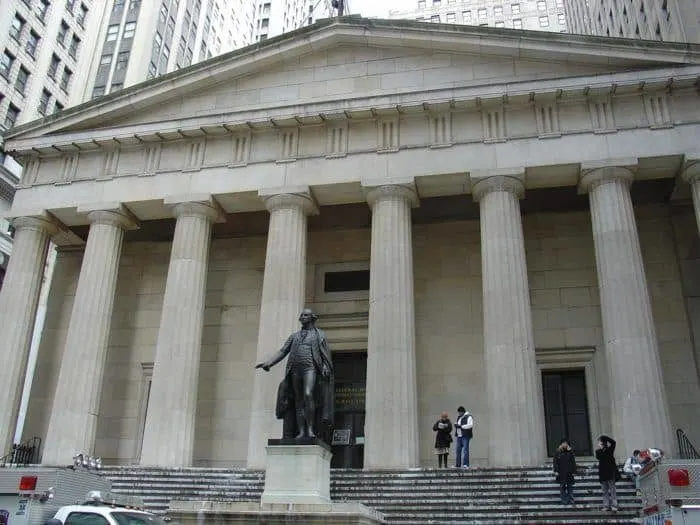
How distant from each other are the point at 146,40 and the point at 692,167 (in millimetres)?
44902

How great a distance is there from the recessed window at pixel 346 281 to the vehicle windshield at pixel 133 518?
1668 centimetres

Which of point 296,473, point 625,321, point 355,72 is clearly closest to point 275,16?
point 355,72

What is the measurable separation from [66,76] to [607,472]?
46386 mm

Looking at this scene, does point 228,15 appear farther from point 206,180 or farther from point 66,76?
point 206,180

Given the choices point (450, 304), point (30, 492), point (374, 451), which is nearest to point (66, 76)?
point (450, 304)

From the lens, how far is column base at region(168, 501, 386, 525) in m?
11.3

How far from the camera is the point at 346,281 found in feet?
90.4

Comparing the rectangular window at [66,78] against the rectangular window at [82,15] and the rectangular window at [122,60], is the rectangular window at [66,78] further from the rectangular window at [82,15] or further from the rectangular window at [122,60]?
the rectangular window at [122,60]

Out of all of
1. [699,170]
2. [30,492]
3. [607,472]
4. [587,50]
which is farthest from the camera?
[587,50]

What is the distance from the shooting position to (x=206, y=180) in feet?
81.8

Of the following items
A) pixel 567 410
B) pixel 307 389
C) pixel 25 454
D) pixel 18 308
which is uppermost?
pixel 18 308

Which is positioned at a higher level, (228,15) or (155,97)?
(228,15)

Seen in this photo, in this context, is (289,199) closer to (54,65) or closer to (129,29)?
(54,65)

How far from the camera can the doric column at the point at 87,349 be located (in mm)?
22297
